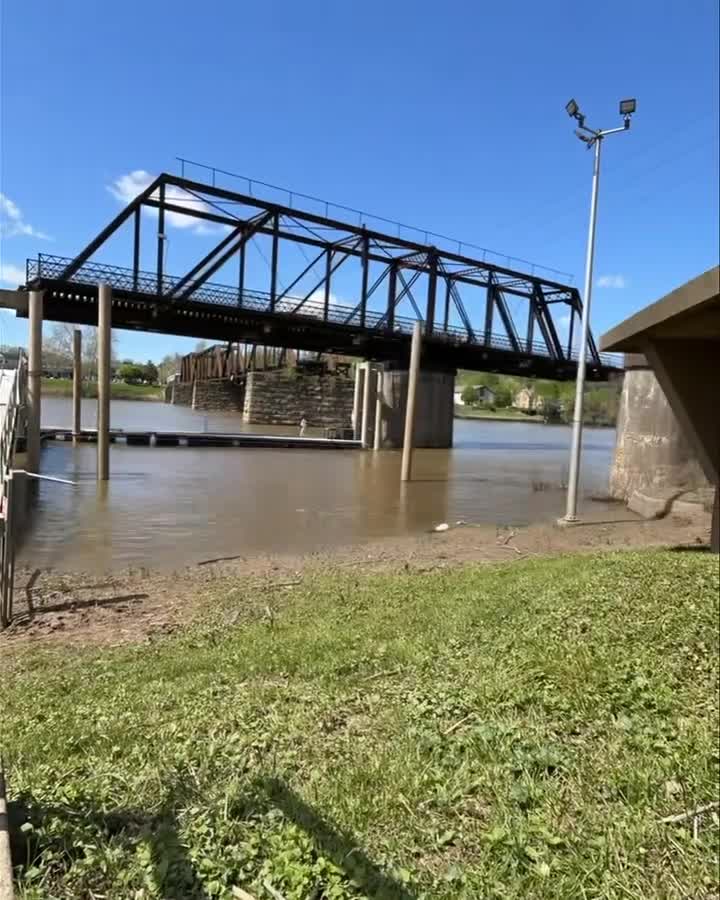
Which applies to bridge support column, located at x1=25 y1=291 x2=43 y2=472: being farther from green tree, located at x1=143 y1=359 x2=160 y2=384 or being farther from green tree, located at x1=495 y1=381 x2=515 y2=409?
green tree, located at x1=495 y1=381 x2=515 y2=409

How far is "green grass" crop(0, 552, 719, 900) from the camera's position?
2426 millimetres

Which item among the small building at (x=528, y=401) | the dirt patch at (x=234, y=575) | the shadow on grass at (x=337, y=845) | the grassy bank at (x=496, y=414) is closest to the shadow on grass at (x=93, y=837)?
the shadow on grass at (x=337, y=845)

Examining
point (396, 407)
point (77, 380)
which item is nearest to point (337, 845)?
point (77, 380)

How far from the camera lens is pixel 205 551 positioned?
41.1ft

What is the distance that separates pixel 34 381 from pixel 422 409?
33330mm

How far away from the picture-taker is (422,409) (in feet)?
164

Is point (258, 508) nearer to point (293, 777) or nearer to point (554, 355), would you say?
point (293, 777)

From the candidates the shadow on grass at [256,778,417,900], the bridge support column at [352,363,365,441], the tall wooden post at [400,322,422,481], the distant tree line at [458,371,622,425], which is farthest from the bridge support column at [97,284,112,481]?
the distant tree line at [458,371,622,425]

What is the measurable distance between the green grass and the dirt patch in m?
1.08

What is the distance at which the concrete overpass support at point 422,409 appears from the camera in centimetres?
4706

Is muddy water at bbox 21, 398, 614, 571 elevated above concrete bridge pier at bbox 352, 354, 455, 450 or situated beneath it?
situated beneath

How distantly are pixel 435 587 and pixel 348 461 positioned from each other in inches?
1095

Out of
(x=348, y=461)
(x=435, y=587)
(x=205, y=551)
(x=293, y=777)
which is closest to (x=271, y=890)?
(x=293, y=777)

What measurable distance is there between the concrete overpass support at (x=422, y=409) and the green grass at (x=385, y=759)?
132ft
